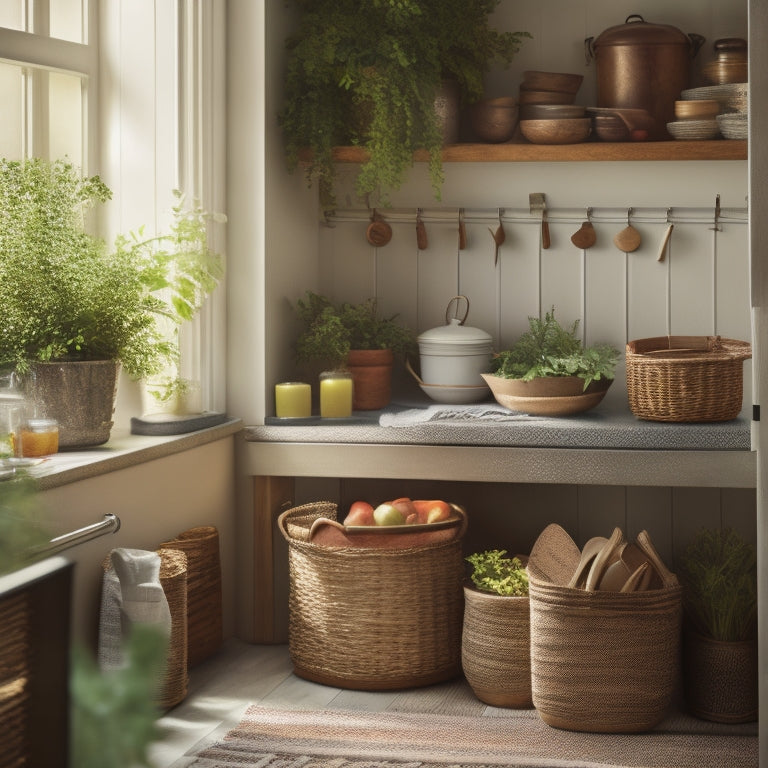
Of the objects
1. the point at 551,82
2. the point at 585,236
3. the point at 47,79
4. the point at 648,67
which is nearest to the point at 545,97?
the point at 551,82

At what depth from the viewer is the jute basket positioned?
276cm

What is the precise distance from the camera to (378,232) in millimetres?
3633

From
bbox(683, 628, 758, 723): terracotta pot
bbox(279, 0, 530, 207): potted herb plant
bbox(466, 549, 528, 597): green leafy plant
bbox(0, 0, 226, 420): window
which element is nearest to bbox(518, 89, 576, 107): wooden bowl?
bbox(279, 0, 530, 207): potted herb plant

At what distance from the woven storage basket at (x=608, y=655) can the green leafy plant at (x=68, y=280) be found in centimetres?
124

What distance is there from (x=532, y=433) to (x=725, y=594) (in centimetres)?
68

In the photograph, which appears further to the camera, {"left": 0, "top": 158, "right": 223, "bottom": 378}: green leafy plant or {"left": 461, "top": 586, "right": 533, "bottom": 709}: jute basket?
{"left": 461, "top": 586, "right": 533, "bottom": 709}: jute basket

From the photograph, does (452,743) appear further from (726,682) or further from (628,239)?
(628,239)

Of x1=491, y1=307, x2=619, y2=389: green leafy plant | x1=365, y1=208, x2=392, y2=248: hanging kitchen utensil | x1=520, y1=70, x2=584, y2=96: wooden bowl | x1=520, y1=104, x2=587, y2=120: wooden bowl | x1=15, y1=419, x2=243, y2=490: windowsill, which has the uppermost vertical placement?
x1=520, y1=70, x2=584, y2=96: wooden bowl

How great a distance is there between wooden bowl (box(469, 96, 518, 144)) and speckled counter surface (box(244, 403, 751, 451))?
3.20 feet

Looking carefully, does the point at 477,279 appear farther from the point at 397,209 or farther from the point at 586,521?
the point at 586,521

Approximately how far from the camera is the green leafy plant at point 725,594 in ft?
8.93

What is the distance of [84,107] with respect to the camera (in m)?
2.93

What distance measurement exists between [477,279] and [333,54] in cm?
93

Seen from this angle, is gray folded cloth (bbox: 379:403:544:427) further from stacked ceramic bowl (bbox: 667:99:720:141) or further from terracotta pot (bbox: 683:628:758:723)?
stacked ceramic bowl (bbox: 667:99:720:141)
